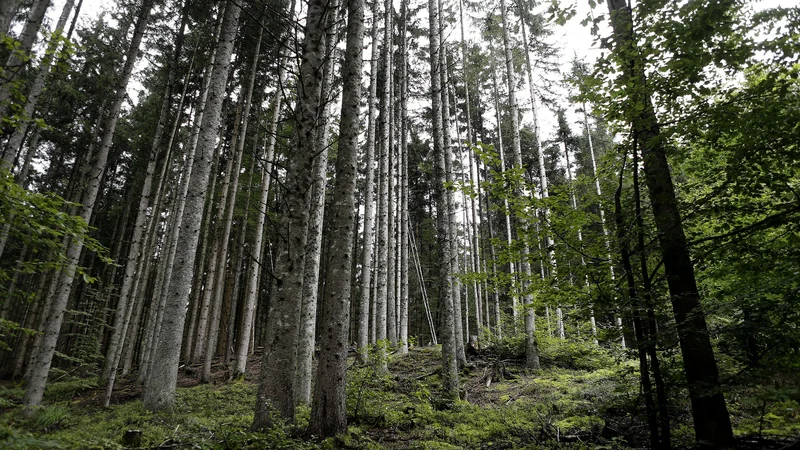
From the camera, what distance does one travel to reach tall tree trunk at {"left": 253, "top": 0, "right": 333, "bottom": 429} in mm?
4480

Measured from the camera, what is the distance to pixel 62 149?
17.7m

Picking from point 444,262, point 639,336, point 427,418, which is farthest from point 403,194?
point 639,336

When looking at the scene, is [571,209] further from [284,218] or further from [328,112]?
[328,112]

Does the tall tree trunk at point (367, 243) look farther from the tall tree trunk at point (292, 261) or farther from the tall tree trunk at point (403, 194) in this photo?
the tall tree trunk at point (292, 261)

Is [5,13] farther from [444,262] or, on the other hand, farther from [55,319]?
[444,262]

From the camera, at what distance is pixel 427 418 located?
653cm

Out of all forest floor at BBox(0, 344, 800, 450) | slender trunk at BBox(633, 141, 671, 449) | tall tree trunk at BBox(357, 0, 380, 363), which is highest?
tall tree trunk at BBox(357, 0, 380, 363)

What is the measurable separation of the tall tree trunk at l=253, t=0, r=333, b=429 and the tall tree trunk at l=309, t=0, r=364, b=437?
38cm

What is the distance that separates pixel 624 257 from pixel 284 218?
4.13m

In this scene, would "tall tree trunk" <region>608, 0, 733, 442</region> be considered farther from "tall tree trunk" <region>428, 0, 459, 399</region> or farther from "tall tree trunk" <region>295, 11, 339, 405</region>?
"tall tree trunk" <region>295, 11, 339, 405</region>

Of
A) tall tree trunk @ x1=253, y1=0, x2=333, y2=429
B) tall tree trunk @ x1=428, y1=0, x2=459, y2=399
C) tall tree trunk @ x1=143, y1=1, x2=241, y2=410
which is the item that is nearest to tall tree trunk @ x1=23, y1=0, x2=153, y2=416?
tall tree trunk @ x1=143, y1=1, x2=241, y2=410

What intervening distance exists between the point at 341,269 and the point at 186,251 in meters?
5.61

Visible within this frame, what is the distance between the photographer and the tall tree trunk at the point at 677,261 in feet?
11.4

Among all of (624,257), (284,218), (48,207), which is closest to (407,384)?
(284,218)
